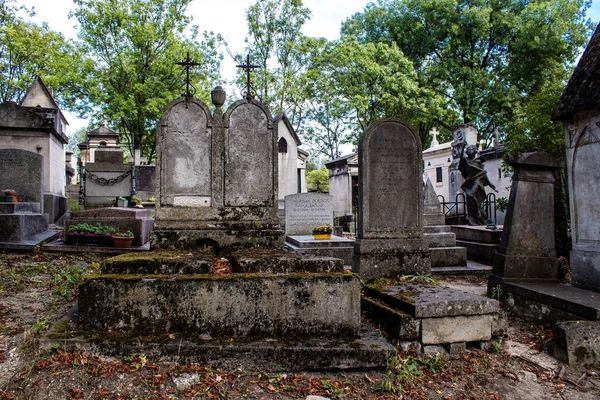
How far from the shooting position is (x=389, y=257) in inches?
208

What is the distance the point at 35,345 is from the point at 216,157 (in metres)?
2.62

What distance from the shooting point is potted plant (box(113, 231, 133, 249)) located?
830cm

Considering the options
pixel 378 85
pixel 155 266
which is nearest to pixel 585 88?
pixel 155 266

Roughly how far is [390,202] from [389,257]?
761mm

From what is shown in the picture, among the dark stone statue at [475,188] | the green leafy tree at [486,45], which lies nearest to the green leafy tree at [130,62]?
the green leafy tree at [486,45]

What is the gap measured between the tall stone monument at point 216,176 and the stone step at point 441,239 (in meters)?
4.76

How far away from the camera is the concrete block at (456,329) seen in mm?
3721

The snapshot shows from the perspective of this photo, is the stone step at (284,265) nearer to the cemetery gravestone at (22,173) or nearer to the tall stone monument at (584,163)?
the tall stone monument at (584,163)

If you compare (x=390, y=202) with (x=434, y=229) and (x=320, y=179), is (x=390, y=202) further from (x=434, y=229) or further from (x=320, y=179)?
(x=320, y=179)

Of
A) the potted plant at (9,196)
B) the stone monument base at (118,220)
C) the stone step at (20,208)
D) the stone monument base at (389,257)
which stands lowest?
the stone monument base at (389,257)

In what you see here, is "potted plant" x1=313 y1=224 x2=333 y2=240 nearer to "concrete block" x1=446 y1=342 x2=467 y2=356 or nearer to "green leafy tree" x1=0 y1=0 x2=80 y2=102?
"concrete block" x1=446 y1=342 x2=467 y2=356

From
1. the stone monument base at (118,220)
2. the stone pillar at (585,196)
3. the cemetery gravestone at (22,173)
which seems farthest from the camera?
the cemetery gravestone at (22,173)

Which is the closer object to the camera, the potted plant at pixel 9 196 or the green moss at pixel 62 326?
the green moss at pixel 62 326

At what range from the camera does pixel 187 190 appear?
475 centimetres
